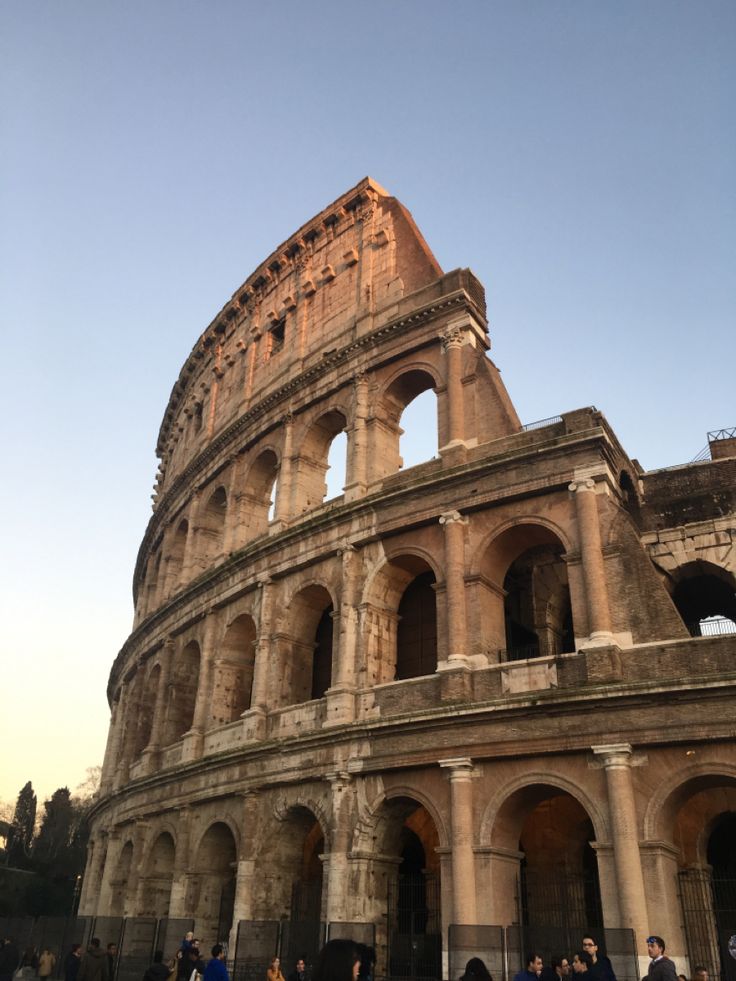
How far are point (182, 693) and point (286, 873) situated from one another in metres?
6.89

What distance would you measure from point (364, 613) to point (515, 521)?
3.53 metres

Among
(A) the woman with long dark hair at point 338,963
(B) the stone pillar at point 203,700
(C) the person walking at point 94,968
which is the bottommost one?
(C) the person walking at point 94,968

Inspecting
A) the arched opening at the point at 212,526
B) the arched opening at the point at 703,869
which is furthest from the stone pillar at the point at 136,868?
the arched opening at the point at 703,869

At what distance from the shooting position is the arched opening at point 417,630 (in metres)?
16.8

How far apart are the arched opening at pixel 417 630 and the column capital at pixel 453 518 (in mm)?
1635

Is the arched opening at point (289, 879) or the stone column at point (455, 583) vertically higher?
the stone column at point (455, 583)

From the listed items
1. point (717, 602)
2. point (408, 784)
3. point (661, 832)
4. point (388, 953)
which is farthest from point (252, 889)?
point (717, 602)

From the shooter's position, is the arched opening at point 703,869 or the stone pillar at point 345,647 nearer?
the arched opening at point 703,869

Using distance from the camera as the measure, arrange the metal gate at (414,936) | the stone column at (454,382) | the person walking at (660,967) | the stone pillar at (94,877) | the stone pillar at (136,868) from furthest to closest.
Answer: the stone pillar at (94,877) < the stone pillar at (136,868) < the stone column at (454,382) < the metal gate at (414,936) < the person walking at (660,967)

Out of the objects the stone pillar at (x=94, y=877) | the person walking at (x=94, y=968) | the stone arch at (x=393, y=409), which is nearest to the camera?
the person walking at (x=94, y=968)

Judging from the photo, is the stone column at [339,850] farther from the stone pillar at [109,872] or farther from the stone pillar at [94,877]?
the stone pillar at [94,877]

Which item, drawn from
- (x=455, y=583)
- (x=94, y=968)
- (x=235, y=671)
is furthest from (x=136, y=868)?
(x=455, y=583)

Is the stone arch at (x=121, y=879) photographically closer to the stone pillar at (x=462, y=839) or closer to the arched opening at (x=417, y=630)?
the arched opening at (x=417, y=630)

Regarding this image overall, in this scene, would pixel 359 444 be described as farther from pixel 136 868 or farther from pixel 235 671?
pixel 136 868
